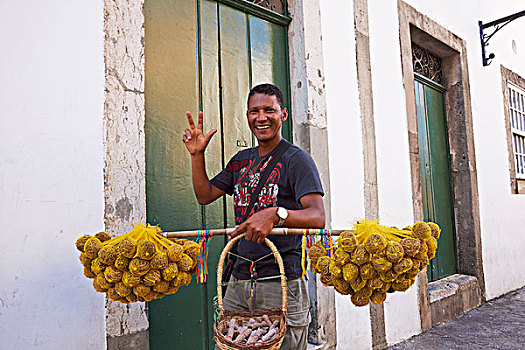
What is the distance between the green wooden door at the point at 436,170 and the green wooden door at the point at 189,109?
10.6ft

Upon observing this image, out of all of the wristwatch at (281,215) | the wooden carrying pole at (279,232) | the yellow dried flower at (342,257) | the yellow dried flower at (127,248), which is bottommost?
the yellow dried flower at (342,257)

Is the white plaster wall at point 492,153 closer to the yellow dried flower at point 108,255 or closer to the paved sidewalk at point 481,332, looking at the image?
the paved sidewalk at point 481,332

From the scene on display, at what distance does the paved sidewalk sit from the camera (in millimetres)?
4746

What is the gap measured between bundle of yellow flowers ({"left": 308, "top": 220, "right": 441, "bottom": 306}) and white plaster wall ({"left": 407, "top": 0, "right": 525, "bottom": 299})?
5.00 meters

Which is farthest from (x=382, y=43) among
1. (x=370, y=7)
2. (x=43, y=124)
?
(x=43, y=124)

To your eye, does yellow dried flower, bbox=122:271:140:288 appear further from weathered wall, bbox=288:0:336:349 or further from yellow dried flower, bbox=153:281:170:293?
weathered wall, bbox=288:0:336:349

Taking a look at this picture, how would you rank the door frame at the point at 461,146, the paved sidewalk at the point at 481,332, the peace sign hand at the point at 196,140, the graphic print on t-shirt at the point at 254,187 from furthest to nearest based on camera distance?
1. the door frame at the point at 461,146
2. the paved sidewalk at the point at 481,332
3. the peace sign hand at the point at 196,140
4. the graphic print on t-shirt at the point at 254,187

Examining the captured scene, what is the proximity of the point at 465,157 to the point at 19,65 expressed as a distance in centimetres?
600

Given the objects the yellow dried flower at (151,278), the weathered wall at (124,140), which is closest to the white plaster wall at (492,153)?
the weathered wall at (124,140)

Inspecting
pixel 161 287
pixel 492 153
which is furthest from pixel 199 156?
pixel 492 153

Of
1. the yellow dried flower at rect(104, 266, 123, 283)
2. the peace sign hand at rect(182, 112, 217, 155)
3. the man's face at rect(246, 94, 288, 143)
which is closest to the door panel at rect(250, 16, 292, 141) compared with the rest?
the peace sign hand at rect(182, 112, 217, 155)

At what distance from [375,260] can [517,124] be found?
7890mm

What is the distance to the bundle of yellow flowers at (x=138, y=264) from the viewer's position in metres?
1.87

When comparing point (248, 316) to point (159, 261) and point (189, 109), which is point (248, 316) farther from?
point (189, 109)
